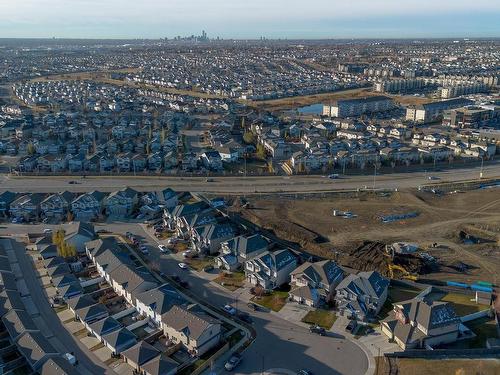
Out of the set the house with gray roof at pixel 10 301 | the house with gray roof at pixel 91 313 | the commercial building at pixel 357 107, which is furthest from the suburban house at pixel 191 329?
the commercial building at pixel 357 107

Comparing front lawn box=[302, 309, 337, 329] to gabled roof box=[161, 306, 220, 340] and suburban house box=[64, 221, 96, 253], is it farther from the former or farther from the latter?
suburban house box=[64, 221, 96, 253]

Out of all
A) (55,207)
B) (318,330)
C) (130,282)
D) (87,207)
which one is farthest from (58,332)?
(55,207)

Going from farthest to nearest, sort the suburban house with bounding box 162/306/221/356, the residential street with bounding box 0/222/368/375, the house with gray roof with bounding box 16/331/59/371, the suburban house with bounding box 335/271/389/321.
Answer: the suburban house with bounding box 335/271/389/321
the suburban house with bounding box 162/306/221/356
the residential street with bounding box 0/222/368/375
the house with gray roof with bounding box 16/331/59/371

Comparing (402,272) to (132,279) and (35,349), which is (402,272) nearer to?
(132,279)

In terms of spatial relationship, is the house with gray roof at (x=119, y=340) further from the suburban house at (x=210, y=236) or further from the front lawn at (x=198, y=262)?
the suburban house at (x=210, y=236)

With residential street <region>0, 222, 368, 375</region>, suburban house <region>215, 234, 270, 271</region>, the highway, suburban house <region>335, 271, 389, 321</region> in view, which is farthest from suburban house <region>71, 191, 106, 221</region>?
suburban house <region>335, 271, 389, 321</region>

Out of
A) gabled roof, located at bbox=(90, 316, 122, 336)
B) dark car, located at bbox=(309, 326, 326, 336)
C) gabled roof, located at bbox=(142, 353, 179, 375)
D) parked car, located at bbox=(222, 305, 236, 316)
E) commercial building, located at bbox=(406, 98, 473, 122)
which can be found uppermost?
commercial building, located at bbox=(406, 98, 473, 122)
